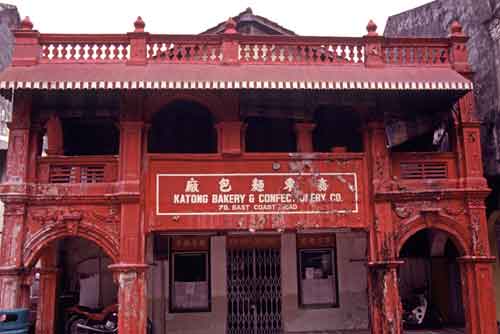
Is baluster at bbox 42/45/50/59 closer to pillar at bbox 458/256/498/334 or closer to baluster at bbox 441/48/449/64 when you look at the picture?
baluster at bbox 441/48/449/64

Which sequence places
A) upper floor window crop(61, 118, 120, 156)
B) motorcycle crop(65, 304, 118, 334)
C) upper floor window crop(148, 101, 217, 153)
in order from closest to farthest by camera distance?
1. motorcycle crop(65, 304, 118, 334)
2. upper floor window crop(61, 118, 120, 156)
3. upper floor window crop(148, 101, 217, 153)

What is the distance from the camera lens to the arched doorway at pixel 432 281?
12.6 meters

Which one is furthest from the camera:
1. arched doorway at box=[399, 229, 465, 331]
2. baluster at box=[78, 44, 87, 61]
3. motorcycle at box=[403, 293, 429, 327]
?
arched doorway at box=[399, 229, 465, 331]

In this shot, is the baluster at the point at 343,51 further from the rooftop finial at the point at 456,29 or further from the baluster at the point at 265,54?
the rooftop finial at the point at 456,29

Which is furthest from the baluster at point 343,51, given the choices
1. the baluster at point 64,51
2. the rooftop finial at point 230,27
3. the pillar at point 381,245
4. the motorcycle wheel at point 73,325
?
the motorcycle wheel at point 73,325

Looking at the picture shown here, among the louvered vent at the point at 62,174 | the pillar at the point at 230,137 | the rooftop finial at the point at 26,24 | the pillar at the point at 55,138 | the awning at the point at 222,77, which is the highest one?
the rooftop finial at the point at 26,24

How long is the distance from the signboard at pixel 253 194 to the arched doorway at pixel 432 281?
14.6 feet

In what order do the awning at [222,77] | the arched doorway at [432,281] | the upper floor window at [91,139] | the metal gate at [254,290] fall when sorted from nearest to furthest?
1. the awning at [222,77]
2. the upper floor window at [91,139]
3. the metal gate at [254,290]
4. the arched doorway at [432,281]

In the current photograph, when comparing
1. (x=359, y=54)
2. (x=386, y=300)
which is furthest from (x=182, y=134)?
(x=386, y=300)

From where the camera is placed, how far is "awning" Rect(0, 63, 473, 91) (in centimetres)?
869

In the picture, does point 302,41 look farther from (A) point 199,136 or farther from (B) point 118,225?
(B) point 118,225

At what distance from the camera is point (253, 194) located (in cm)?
938

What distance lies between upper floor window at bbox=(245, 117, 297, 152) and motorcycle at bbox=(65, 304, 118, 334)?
4.96 meters

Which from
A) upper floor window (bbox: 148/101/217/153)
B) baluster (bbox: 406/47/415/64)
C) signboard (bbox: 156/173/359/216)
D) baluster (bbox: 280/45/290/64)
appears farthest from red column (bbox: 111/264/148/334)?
baluster (bbox: 406/47/415/64)
